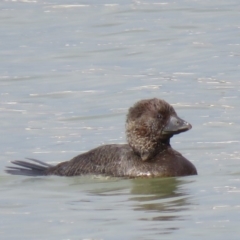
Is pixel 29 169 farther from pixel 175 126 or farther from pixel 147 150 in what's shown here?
pixel 175 126

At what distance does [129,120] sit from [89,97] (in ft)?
14.8

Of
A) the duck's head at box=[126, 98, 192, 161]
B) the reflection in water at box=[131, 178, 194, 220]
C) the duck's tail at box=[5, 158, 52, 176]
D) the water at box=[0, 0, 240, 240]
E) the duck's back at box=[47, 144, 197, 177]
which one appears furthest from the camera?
the duck's tail at box=[5, 158, 52, 176]

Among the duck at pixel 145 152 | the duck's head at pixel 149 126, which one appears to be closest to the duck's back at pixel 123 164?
the duck at pixel 145 152

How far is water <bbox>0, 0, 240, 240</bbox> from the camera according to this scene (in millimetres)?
10367

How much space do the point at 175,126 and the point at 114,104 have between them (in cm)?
414

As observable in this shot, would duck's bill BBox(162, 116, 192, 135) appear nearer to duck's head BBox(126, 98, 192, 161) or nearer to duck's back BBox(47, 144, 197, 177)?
duck's head BBox(126, 98, 192, 161)

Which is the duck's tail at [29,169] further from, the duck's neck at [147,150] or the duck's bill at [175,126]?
the duck's bill at [175,126]

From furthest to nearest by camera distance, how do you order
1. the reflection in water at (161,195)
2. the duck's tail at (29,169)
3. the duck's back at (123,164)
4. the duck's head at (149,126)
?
1. the duck's tail at (29,169)
2. the duck's head at (149,126)
3. the duck's back at (123,164)
4. the reflection in water at (161,195)

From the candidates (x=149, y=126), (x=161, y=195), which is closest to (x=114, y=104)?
(x=149, y=126)

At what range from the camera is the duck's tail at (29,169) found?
517 inches

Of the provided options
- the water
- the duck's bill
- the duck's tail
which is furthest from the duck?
the duck's tail

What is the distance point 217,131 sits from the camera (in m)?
14.7

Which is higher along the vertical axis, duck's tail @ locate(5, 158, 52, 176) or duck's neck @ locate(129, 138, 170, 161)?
duck's neck @ locate(129, 138, 170, 161)

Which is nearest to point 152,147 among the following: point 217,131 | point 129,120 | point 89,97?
point 129,120
